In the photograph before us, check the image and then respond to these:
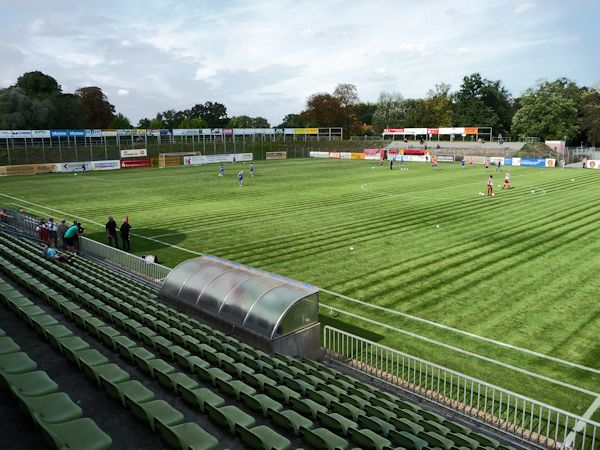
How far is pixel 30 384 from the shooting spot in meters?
6.49

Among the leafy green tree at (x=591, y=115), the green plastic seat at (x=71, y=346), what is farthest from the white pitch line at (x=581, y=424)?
the leafy green tree at (x=591, y=115)

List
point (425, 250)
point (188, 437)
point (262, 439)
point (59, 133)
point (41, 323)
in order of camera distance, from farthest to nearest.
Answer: point (59, 133) < point (425, 250) < point (41, 323) < point (262, 439) < point (188, 437)

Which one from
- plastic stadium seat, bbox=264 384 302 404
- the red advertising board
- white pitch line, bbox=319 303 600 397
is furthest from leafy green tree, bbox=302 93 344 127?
plastic stadium seat, bbox=264 384 302 404

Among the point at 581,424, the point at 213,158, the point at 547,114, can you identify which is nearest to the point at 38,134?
the point at 213,158

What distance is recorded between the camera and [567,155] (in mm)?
69688

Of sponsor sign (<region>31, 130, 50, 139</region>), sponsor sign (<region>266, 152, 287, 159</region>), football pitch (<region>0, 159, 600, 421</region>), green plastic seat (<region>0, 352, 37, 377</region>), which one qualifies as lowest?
football pitch (<region>0, 159, 600, 421</region>)

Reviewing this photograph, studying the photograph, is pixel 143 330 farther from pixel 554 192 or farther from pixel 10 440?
pixel 554 192

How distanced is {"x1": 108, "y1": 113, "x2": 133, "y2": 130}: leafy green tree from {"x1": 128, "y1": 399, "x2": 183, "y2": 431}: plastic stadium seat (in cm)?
11848

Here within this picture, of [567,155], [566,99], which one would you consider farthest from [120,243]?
[566,99]

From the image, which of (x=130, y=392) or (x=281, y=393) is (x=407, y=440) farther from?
(x=130, y=392)

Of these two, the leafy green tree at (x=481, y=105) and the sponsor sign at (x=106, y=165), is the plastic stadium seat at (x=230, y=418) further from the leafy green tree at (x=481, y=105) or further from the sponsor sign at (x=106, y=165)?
the leafy green tree at (x=481, y=105)

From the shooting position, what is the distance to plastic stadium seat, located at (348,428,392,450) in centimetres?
675

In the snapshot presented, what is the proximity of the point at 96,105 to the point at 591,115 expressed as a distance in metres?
107

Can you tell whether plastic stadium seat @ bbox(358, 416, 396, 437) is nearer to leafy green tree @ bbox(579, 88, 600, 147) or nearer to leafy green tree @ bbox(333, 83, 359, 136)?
leafy green tree @ bbox(579, 88, 600, 147)
